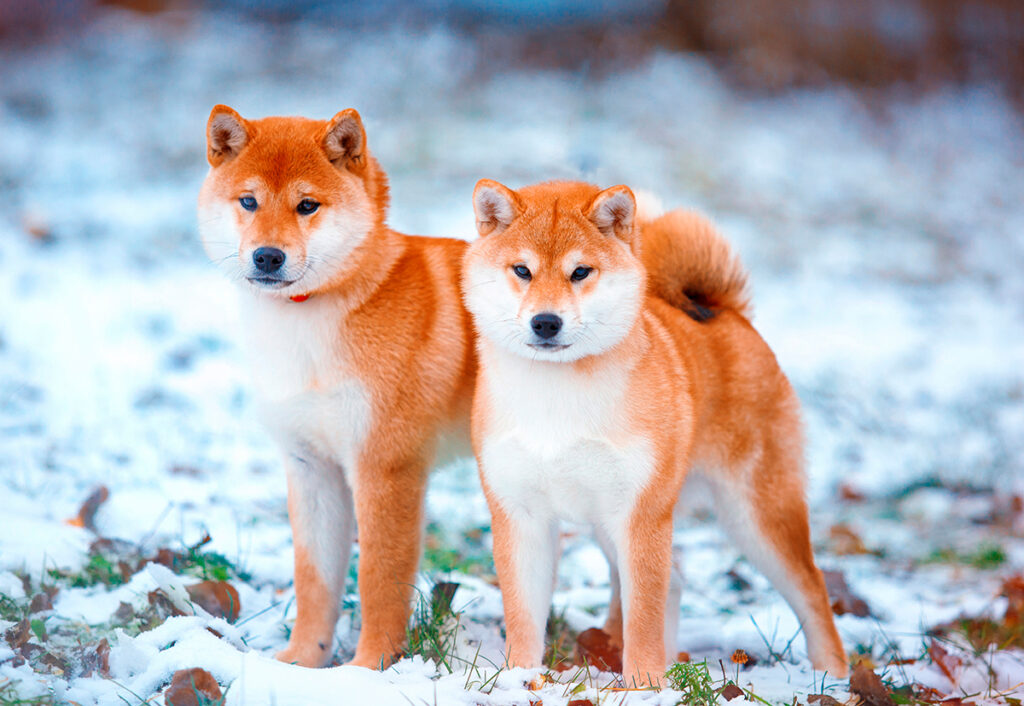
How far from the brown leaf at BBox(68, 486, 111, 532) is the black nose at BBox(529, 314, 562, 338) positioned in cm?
272

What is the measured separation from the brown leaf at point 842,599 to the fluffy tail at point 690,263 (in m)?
1.67

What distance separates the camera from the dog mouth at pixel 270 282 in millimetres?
3308

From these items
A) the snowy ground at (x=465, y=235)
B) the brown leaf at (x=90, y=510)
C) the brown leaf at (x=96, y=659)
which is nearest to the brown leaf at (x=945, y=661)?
the snowy ground at (x=465, y=235)

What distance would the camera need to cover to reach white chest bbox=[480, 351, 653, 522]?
3121mm

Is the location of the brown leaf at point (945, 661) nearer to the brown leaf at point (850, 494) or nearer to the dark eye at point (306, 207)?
the brown leaf at point (850, 494)

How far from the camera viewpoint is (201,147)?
35.8 feet

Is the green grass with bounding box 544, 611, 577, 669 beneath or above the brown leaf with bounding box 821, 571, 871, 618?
beneath

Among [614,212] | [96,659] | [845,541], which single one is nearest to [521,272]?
[614,212]

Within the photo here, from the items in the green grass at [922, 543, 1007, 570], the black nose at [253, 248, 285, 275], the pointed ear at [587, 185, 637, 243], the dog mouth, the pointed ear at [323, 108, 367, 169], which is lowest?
the green grass at [922, 543, 1007, 570]

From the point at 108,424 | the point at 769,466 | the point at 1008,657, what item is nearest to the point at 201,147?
the point at 108,424

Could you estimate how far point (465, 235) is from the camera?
8.64 m

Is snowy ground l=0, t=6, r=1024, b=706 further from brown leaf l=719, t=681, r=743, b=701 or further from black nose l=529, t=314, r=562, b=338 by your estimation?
black nose l=529, t=314, r=562, b=338

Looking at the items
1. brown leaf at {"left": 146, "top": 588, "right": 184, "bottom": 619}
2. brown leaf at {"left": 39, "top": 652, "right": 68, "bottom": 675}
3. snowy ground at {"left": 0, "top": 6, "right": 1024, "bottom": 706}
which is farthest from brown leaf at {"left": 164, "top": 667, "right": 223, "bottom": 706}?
brown leaf at {"left": 146, "top": 588, "right": 184, "bottom": 619}

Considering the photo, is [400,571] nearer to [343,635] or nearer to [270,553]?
[343,635]
